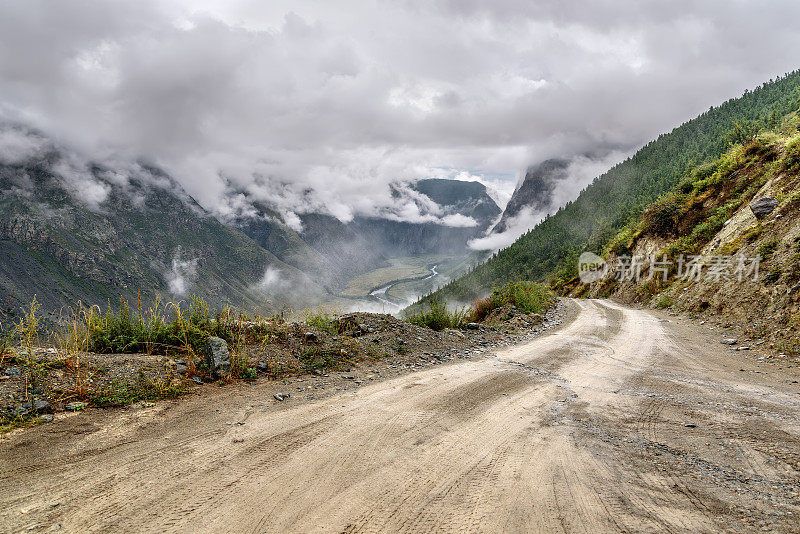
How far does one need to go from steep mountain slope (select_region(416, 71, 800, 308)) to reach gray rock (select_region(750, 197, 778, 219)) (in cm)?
8436

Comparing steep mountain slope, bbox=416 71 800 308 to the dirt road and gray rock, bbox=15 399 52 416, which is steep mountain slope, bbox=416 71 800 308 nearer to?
the dirt road

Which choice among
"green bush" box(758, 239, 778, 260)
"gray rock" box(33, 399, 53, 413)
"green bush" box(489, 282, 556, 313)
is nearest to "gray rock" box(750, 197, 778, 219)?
"green bush" box(758, 239, 778, 260)

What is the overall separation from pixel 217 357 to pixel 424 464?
477 cm

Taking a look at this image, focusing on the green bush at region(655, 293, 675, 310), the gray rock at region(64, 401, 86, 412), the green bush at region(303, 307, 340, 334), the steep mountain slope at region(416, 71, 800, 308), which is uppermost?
the steep mountain slope at region(416, 71, 800, 308)

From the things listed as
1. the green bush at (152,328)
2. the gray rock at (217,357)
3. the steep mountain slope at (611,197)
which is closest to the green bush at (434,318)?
the green bush at (152,328)

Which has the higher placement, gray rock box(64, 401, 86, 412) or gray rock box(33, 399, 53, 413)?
gray rock box(33, 399, 53, 413)

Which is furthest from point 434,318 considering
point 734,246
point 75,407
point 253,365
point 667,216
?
point 667,216

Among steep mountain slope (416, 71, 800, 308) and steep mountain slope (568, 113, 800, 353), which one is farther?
steep mountain slope (416, 71, 800, 308)

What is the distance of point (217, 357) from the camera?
269 inches

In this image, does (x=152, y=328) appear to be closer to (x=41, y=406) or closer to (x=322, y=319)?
(x=41, y=406)

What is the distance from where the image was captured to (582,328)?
15344mm

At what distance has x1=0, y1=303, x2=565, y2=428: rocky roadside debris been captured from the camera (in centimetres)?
526

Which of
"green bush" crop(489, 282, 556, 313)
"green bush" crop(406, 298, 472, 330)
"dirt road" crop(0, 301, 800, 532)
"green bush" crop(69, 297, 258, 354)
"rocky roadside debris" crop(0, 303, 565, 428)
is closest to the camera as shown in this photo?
"dirt road" crop(0, 301, 800, 532)

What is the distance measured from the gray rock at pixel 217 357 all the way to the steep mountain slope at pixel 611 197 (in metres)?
105
